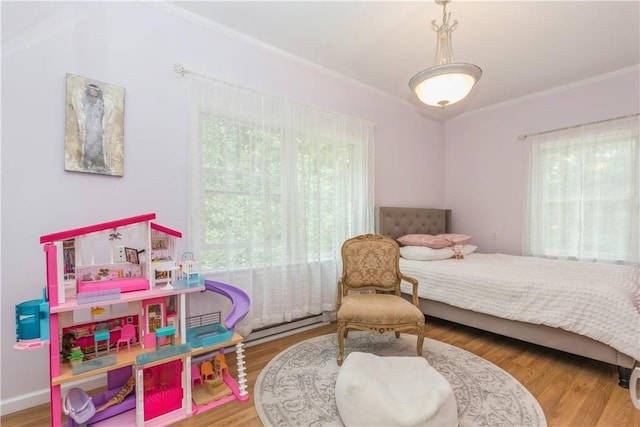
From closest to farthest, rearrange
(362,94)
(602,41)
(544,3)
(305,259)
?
(544,3), (602,41), (305,259), (362,94)

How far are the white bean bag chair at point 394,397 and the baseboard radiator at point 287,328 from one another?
1143 millimetres

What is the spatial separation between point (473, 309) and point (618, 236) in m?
1.96

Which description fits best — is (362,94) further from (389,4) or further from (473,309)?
(473,309)

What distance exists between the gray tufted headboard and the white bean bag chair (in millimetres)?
2039

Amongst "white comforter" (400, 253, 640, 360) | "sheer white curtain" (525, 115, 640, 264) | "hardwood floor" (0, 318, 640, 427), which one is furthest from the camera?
"sheer white curtain" (525, 115, 640, 264)

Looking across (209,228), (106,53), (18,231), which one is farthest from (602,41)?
(18,231)

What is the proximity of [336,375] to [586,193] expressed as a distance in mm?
3453

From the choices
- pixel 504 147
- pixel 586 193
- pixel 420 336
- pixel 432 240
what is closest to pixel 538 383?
pixel 420 336

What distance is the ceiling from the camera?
86.4 inches

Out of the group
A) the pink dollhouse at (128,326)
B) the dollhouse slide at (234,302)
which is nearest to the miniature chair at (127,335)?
the pink dollhouse at (128,326)

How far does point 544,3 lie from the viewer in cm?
214

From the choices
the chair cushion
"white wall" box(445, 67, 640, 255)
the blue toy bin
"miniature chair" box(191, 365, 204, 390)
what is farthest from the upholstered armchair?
"white wall" box(445, 67, 640, 255)

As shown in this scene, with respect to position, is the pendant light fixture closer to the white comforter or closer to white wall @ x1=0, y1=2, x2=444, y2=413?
white wall @ x1=0, y1=2, x2=444, y2=413

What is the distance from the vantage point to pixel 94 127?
1.90 metres
